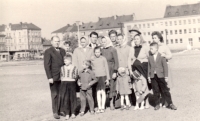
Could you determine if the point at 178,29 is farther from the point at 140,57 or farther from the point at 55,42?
the point at 55,42

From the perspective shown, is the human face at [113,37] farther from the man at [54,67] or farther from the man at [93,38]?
the man at [54,67]

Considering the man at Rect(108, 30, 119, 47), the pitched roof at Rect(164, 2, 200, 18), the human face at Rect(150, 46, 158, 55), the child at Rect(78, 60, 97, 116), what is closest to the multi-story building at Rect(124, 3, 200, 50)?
the pitched roof at Rect(164, 2, 200, 18)

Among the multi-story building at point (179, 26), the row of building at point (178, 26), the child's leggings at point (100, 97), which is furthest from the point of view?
the multi-story building at point (179, 26)

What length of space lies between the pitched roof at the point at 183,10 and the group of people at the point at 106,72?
2290 inches

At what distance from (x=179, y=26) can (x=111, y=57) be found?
58850mm

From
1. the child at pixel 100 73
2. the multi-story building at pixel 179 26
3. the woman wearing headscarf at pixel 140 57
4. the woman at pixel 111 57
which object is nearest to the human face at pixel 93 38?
the woman at pixel 111 57

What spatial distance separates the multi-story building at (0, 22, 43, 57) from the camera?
71562 millimetres

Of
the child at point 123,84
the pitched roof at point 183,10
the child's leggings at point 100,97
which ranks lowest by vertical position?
the child's leggings at point 100,97

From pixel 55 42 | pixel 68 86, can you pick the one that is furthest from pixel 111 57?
pixel 55 42

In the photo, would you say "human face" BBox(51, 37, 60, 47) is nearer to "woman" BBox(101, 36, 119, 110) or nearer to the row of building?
"woman" BBox(101, 36, 119, 110)

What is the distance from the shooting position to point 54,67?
17.7 feet

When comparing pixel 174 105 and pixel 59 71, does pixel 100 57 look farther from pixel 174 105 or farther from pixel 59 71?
pixel 174 105

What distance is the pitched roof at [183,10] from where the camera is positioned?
201ft

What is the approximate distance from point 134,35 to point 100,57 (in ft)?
3.10
